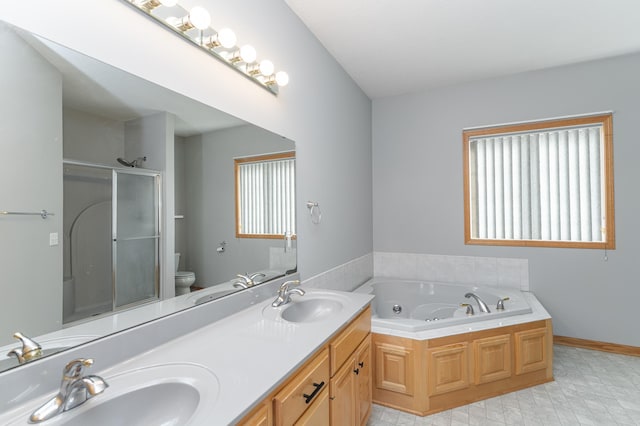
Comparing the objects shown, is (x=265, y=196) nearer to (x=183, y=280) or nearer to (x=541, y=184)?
(x=183, y=280)

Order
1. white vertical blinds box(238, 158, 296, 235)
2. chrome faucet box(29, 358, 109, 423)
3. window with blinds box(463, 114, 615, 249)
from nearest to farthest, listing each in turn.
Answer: chrome faucet box(29, 358, 109, 423), white vertical blinds box(238, 158, 296, 235), window with blinds box(463, 114, 615, 249)

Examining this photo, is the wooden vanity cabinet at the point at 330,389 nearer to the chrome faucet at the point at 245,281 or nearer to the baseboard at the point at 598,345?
the chrome faucet at the point at 245,281

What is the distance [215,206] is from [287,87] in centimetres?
104

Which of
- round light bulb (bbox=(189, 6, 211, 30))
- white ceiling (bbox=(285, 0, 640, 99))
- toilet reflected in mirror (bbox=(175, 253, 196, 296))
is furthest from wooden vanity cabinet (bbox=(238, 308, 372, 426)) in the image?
white ceiling (bbox=(285, 0, 640, 99))

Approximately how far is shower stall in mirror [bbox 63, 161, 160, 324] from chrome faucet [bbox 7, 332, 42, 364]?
0.10m

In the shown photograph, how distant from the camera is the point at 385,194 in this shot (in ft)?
12.3

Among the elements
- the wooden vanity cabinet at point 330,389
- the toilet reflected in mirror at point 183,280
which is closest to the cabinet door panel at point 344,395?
the wooden vanity cabinet at point 330,389

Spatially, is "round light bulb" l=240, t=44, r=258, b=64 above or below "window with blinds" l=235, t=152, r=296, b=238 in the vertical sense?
above

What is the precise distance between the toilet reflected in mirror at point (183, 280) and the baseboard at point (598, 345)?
11.5 feet

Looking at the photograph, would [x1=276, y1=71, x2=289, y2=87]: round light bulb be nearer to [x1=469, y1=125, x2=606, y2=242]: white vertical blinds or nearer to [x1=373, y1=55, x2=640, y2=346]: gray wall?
[x1=373, y1=55, x2=640, y2=346]: gray wall

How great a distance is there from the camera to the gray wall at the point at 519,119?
9.19ft

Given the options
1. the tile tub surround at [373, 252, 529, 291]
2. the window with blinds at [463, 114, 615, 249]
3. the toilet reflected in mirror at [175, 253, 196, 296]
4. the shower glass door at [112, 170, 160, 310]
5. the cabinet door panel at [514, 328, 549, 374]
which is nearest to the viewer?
the shower glass door at [112, 170, 160, 310]

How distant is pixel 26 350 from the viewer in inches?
31.4

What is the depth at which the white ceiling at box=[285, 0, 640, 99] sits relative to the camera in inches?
83.0
